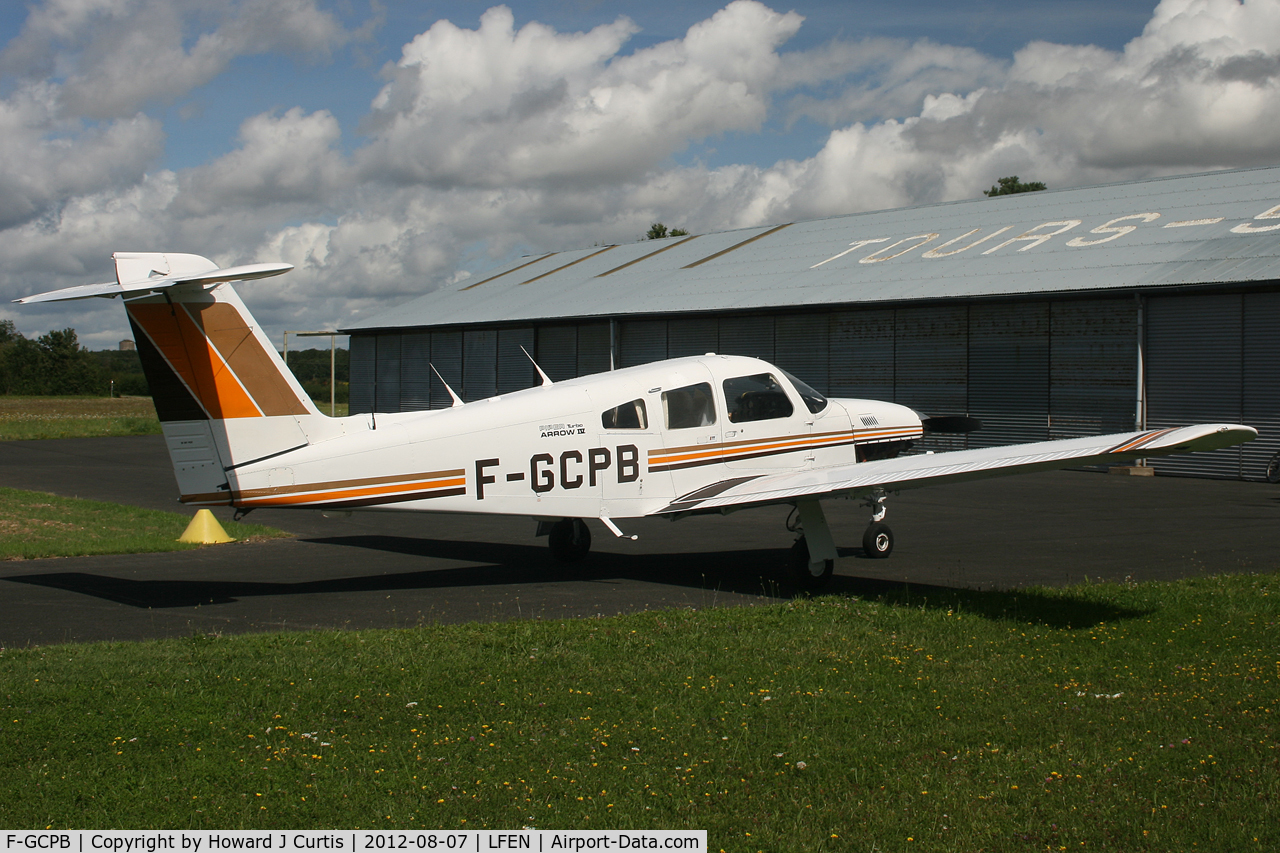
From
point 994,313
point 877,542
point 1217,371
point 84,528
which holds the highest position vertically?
point 994,313

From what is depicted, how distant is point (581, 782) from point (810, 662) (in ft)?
9.20

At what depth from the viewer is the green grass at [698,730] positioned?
484 centimetres

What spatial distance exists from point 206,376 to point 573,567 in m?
4.90

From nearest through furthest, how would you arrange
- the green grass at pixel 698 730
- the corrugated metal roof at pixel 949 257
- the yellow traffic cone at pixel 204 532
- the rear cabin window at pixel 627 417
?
1. the green grass at pixel 698 730
2. the rear cabin window at pixel 627 417
3. the yellow traffic cone at pixel 204 532
4. the corrugated metal roof at pixel 949 257

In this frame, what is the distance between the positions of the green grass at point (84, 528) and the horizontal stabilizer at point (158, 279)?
5.76m

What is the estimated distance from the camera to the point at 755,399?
12.4m

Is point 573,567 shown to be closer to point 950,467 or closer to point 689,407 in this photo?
point 689,407

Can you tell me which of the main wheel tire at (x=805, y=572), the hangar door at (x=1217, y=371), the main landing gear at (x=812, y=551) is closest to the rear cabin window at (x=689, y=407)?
the main landing gear at (x=812, y=551)

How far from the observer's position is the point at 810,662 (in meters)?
7.61

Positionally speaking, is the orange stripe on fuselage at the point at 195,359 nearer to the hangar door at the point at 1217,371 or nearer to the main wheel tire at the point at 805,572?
the main wheel tire at the point at 805,572

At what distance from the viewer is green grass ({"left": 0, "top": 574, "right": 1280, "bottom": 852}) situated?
484cm

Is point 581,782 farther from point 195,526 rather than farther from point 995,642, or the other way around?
point 195,526

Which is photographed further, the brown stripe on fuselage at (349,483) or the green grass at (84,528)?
the green grass at (84,528)

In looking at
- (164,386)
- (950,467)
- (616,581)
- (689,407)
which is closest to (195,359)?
(164,386)
